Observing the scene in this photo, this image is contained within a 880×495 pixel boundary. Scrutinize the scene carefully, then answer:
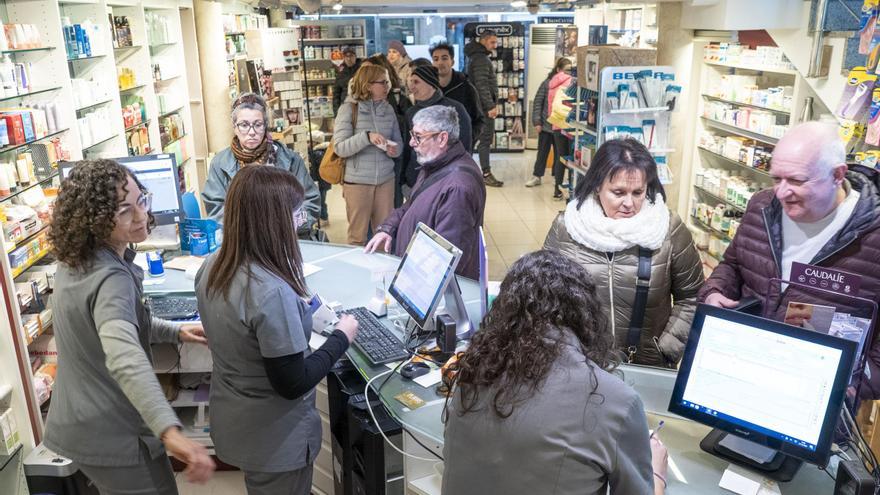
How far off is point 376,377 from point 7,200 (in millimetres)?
2674

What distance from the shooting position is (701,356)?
1.99 m

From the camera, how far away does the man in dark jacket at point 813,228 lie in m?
2.34

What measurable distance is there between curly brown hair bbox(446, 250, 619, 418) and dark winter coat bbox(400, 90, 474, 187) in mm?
4105

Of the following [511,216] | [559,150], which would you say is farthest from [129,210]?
[559,150]

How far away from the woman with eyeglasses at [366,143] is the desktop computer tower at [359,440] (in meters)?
2.77

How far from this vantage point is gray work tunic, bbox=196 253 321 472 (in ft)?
6.68

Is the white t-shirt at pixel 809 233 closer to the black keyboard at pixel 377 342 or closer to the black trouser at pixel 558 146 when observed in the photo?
the black keyboard at pixel 377 342

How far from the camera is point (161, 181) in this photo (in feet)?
12.5

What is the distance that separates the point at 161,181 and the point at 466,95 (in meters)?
3.75

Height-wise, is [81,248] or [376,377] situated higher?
[81,248]

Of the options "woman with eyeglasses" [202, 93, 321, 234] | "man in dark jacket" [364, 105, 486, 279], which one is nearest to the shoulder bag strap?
"man in dark jacket" [364, 105, 486, 279]

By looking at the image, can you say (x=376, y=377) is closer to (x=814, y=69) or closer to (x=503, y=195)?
(x=814, y=69)

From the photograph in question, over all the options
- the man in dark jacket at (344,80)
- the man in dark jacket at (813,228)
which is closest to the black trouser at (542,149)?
the man in dark jacket at (344,80)

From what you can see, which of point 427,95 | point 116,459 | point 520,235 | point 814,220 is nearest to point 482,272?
point 814,220
